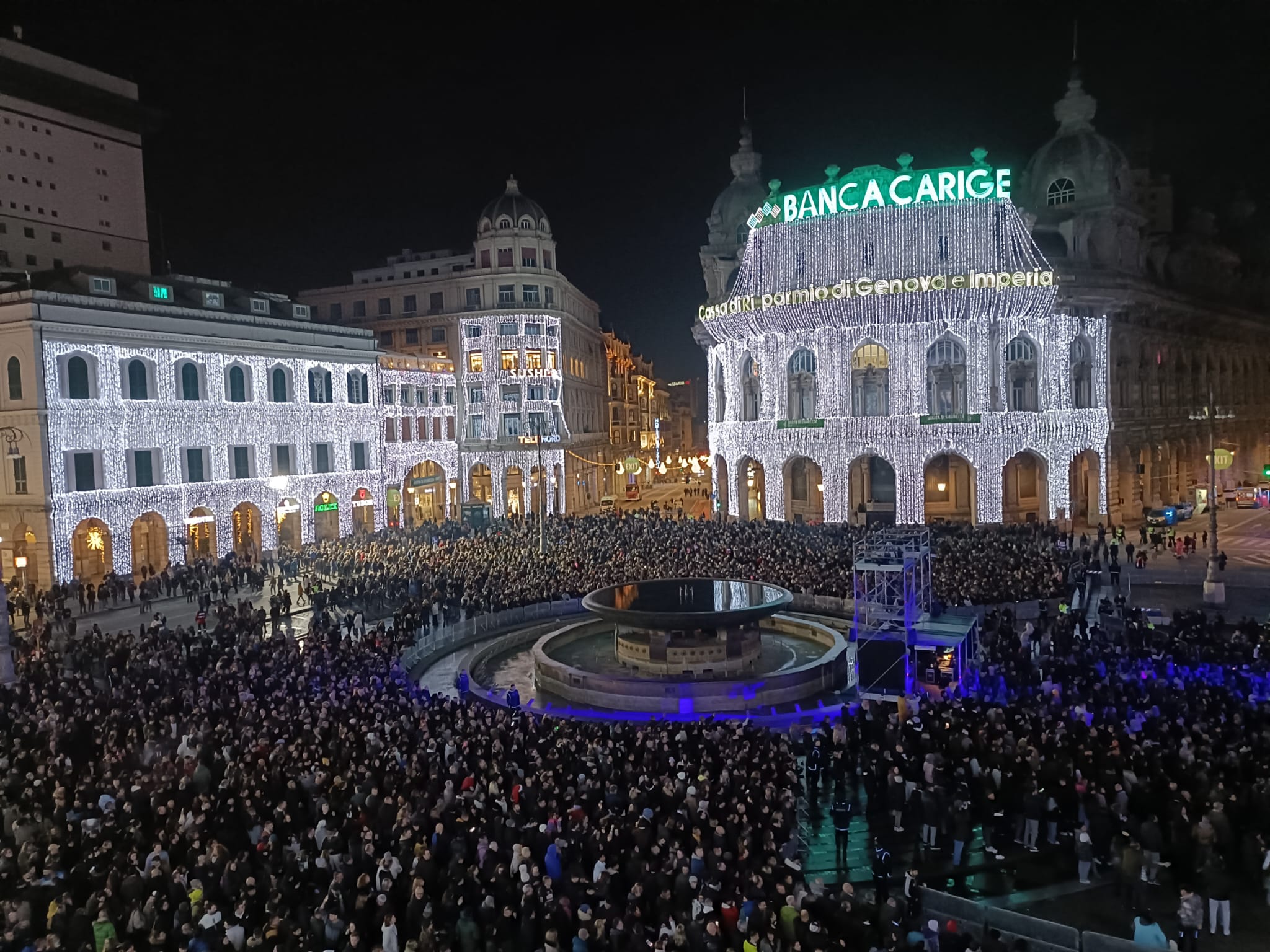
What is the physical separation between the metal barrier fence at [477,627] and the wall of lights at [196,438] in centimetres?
2005

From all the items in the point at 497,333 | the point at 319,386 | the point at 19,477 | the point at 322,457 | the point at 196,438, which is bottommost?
the point at 19,477

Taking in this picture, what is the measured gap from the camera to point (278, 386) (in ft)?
158

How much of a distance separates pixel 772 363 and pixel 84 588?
34.0 metres

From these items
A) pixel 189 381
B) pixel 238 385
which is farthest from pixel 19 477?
pixel 238 385

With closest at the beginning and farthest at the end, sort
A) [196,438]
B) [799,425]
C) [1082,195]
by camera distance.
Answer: [196,438]
[1082,195]
[799,425]

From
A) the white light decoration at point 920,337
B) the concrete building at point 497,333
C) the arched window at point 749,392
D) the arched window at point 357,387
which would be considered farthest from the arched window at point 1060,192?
the arched window at point 357,387

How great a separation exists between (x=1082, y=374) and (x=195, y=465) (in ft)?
143

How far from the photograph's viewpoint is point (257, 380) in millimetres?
46781

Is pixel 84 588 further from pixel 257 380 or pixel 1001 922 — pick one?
pixel 1001 922

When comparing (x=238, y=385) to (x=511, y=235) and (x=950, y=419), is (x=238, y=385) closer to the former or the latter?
(x=511, y=235)

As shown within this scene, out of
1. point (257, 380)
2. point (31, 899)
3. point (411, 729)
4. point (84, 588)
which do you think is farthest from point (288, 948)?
point (257, 380)

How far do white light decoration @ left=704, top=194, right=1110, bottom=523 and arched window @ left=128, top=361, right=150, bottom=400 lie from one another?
27417 millimetres

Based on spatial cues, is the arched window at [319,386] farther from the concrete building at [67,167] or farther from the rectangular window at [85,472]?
the concrete building at [67,167]

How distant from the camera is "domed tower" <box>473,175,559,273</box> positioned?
62.4 meters
